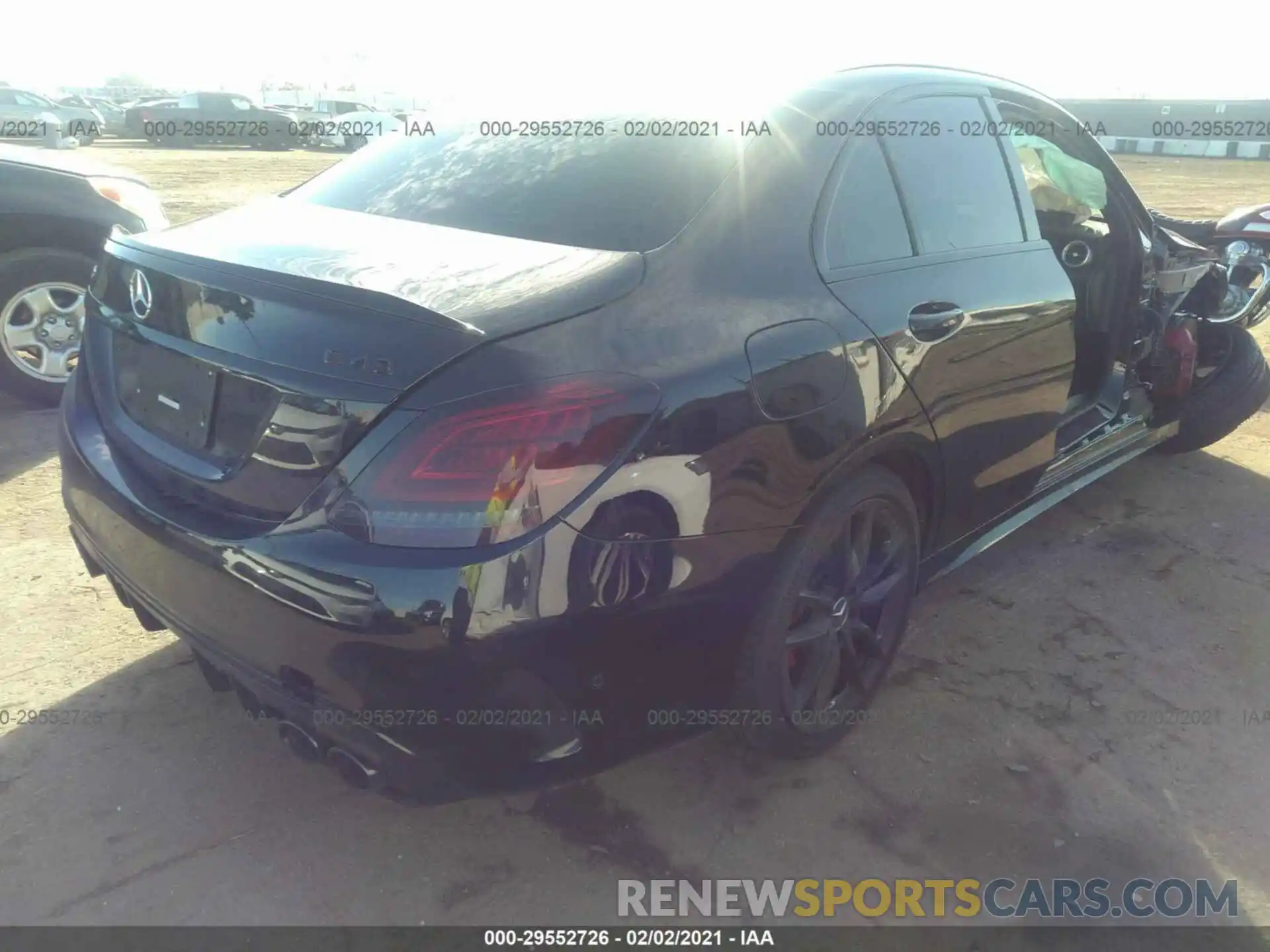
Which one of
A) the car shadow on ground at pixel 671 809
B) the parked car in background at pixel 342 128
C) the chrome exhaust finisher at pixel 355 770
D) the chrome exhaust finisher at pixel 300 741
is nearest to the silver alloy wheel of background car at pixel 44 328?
the car shadow on ground at pixel 671 809

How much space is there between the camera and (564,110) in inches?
104

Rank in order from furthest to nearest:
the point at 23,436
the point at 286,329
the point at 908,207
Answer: the point at 23,436 < the point at 908,207 < the point at 286,329

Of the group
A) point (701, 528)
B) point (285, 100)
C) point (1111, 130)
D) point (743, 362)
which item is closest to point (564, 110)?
point (743, 362)

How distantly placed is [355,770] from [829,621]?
1.21 meters

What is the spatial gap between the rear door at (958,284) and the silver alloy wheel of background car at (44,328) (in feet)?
12.6

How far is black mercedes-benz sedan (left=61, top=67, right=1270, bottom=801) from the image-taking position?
174 centimetres

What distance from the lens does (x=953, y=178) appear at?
9.25 feet

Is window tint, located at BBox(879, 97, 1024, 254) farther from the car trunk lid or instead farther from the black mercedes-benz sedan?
the car trunk lid

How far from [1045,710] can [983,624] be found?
49 centimetres

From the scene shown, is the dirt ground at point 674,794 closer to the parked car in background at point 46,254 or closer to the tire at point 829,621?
the tire at point 829,621

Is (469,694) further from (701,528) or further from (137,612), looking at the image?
(137,612)

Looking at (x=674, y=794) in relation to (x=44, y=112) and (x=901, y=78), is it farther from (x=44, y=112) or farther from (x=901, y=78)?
(x=44, y=112)

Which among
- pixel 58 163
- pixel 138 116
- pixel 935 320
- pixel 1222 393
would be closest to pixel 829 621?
pixel 935 320

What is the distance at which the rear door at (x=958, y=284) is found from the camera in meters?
2.42
